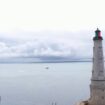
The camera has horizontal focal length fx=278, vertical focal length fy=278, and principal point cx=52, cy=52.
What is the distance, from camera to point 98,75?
32.1 m

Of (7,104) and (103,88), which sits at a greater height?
(103,88)

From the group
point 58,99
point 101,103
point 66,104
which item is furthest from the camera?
point 58,99

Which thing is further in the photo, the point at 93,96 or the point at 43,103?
the point at 43,103

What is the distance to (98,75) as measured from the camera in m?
32.1

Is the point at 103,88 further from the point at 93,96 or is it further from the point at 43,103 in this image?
the point at 43,103

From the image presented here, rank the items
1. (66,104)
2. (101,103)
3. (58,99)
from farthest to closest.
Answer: (58,99)
(66,104)
(101,103)

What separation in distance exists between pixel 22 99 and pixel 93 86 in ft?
233

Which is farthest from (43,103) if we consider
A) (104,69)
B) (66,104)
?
(104,69)

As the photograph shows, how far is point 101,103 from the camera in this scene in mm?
31703

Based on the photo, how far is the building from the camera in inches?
1249

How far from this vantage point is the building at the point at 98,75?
31734mm

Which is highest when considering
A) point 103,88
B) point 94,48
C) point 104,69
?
point 94,48

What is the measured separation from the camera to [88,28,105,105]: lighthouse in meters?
31.7

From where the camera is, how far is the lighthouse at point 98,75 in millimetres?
31734
